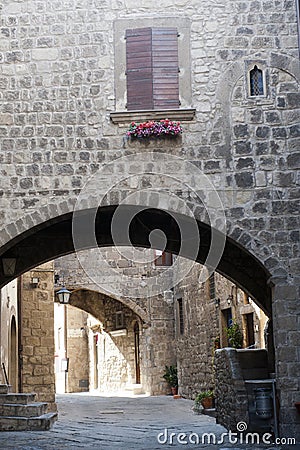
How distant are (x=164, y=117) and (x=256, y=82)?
1157 millimetres

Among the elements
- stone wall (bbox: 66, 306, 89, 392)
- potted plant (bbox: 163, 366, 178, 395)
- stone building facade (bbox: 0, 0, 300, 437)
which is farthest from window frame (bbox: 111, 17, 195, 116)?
stone wall (bbox: 66, 306, 89, 392)

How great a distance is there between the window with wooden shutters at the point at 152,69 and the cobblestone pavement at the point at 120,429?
399 cm

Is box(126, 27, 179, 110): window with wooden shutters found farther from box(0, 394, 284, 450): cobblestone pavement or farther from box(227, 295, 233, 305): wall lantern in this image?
box(227, 295, 233, 305): wall lantern

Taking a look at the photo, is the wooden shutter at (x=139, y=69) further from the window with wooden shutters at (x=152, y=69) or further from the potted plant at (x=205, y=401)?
the potted plant at (x=205, y=401)

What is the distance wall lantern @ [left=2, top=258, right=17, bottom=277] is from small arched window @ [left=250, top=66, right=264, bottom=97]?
421 cm

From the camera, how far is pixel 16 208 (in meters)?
8.81

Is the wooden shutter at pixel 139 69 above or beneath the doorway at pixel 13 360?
above

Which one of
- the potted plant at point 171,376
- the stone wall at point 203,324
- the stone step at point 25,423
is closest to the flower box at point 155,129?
the stone step at point 25,423

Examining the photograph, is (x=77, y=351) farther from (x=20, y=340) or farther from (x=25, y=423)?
(x=25, y=423)

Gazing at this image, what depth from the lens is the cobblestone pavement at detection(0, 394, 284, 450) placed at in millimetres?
9218
